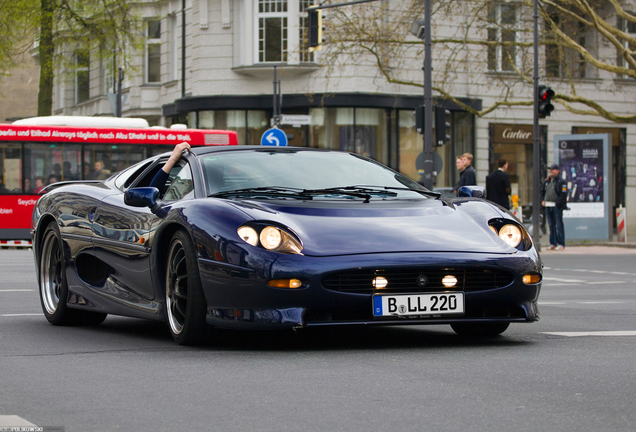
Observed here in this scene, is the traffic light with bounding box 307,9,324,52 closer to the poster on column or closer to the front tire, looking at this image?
the poster on column

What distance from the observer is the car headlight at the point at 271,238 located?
592 cm

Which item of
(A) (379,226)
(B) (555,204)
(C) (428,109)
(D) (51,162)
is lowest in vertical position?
(A) (379,226)

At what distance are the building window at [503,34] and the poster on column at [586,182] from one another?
2819 mm

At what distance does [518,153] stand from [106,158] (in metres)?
16.1

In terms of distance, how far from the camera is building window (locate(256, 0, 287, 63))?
34.3 meters

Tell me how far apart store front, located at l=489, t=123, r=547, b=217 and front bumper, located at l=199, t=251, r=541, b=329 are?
100ft

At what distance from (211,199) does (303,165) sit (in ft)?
3.14

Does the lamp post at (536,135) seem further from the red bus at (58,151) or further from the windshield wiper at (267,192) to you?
the windshield wiper at (267,192)

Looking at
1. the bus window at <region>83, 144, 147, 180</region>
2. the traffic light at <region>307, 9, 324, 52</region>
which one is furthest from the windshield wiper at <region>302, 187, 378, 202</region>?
the bus window at <region>83, 144, 147, 180</region>

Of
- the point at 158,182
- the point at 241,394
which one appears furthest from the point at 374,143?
the point at 241,394

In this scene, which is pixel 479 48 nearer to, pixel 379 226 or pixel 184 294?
pixel 379 226

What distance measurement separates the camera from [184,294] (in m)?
6.38

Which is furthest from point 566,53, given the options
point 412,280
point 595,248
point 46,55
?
point 412,280

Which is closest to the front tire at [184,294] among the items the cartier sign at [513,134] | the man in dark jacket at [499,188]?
the man in dark jacket at [499,188]
